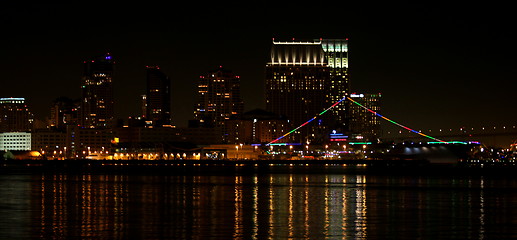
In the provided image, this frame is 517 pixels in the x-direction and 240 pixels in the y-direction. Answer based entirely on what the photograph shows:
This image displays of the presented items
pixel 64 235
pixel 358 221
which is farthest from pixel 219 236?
pixel 358 221

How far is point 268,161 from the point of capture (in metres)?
150

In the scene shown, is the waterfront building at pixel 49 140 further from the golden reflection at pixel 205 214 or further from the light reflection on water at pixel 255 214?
the golden reflection at pixel 205 214

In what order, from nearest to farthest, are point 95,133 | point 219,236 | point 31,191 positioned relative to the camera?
point 219,236
point 31,191
point 95,133

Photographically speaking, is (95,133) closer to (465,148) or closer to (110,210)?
(465,148)

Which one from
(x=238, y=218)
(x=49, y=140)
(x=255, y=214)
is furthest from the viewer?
(x=49, y=140)

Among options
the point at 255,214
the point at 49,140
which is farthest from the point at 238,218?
the point at 49,140

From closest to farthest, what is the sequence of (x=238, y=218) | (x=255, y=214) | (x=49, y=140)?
1. (x=238, y=218)
2. (x=255, y=214)
3. (x=49, y=140)

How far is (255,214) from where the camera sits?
36.4m

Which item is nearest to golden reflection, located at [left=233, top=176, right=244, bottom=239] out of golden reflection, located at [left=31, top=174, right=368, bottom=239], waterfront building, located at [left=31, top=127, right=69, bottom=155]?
golden reflection, located at [left=31, top=174, right=368, bottom=239]

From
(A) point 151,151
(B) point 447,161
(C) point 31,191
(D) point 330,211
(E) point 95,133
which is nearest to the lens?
(D) point 330,211

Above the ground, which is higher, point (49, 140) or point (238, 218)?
point (49, 140)

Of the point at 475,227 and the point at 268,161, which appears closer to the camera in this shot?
the point at 475,227

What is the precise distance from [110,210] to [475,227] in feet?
52.7

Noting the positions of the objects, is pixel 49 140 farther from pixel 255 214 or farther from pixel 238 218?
pixel 238 218
